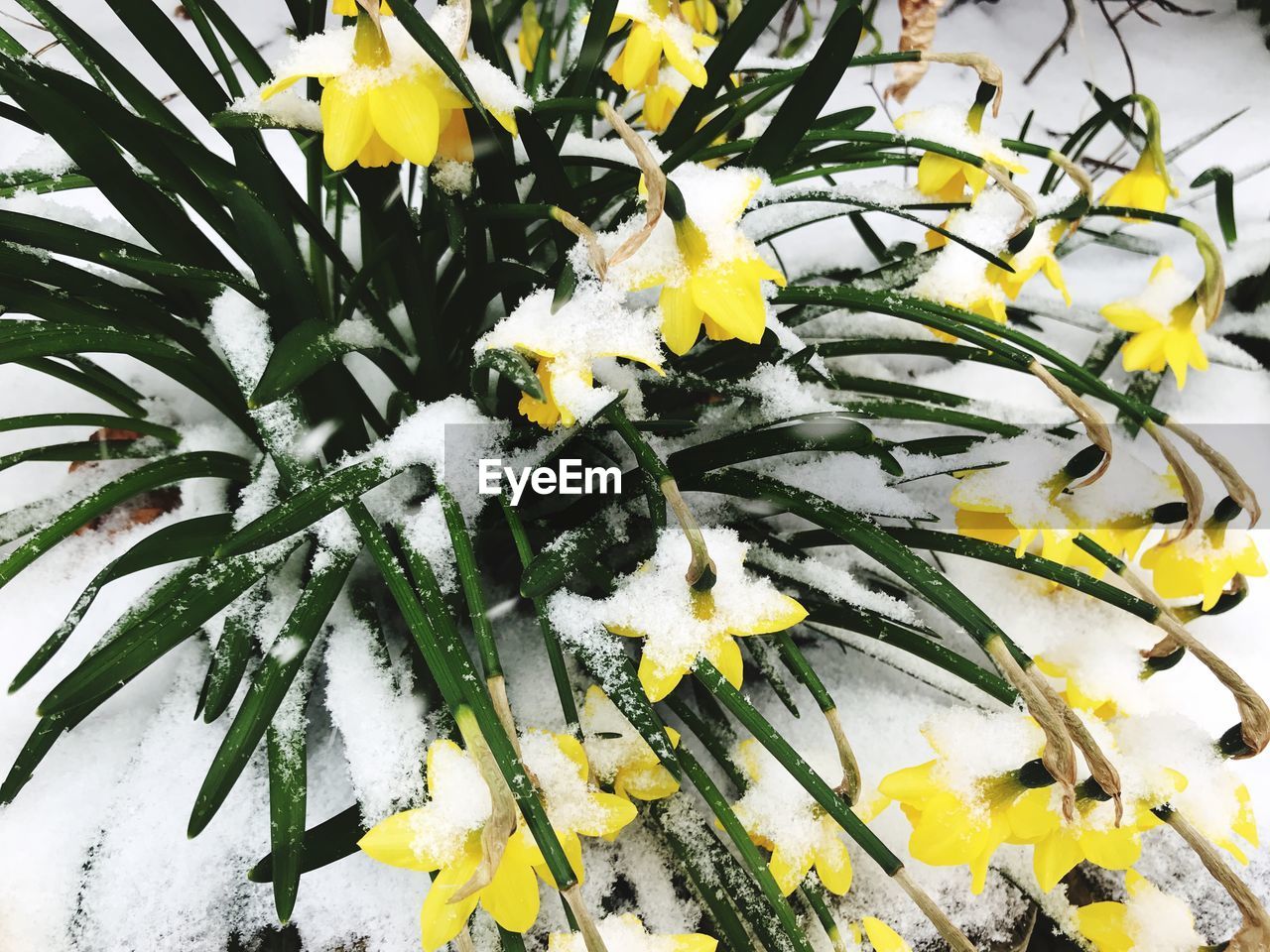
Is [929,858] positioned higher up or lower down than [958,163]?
lower down

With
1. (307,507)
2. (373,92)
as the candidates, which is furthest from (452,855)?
(373,92)

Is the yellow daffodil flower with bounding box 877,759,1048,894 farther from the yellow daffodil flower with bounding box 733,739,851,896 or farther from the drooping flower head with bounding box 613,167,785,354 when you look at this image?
the drooping flower head with bounding box 613,167,785,354

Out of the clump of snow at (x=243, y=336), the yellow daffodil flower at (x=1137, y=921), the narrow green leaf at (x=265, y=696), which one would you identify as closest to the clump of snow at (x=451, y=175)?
the clump of snow at (x=243, y=336)

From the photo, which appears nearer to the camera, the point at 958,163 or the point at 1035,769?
the point at 1035,769

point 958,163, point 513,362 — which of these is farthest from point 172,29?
point 958,163

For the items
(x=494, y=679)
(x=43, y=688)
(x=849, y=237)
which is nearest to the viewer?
(x=494, y=679)

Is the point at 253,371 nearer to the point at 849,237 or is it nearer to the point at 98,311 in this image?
Result: the point at 98,311
